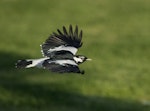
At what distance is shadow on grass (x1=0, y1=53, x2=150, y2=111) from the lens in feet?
63.6

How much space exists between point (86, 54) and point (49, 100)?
9.55 metres

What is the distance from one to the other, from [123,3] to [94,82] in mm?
15157

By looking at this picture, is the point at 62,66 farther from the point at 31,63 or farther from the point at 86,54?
the point at 86,54

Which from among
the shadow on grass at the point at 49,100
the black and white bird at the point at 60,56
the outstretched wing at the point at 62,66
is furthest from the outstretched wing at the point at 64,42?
the shadow on grass at the point at 49,100

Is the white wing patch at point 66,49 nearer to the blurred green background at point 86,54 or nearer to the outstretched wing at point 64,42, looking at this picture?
the outstretched wing at point 64,42

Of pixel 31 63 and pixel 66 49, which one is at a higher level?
pixel 66 49

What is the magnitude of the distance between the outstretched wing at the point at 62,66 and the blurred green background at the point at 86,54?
25.0 ft

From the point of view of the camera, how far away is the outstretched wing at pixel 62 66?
1034 cm

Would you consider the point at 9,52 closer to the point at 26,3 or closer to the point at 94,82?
the point at 94,82

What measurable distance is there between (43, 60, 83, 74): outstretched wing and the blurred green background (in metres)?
7.61

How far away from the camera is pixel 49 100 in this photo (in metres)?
20.4

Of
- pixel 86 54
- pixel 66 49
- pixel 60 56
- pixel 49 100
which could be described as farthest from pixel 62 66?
pixel 86 54

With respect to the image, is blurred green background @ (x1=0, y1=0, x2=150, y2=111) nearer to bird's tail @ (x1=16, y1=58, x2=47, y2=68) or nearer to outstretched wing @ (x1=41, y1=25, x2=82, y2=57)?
outstretched wing @ (x1=41, y1=25, x2=82, y2=57)

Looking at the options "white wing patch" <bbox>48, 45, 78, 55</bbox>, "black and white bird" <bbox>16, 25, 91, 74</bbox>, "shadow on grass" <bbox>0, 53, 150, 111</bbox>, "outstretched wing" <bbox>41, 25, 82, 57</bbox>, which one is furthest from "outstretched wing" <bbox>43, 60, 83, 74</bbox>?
"shadow on grass" <bbox>0, 53, 150, 111</bbox>
